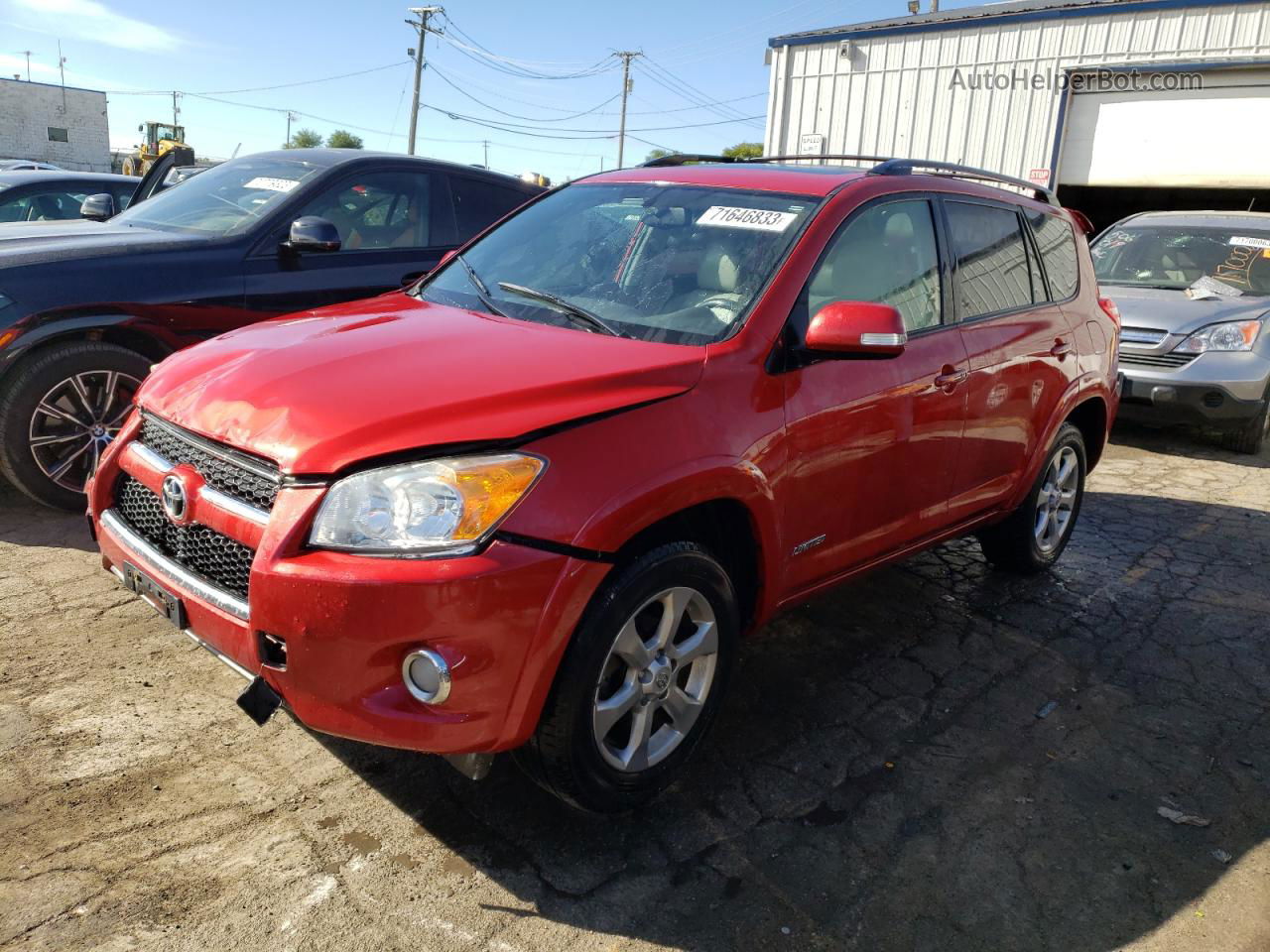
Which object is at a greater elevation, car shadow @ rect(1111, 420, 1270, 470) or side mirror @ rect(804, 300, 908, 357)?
side mirror @ rect(804, 300, 908, 357)

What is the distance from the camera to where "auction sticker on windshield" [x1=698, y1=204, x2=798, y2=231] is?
10.4 feet

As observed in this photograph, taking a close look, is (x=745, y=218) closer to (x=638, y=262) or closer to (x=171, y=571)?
(x=638, y=262)

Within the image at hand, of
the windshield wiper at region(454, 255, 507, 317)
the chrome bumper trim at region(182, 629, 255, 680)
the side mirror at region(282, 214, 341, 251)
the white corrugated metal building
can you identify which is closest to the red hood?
the windshield wiper at region(454, 255, 507, 317)

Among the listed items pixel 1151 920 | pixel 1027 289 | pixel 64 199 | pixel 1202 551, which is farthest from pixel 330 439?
pixel 64 199

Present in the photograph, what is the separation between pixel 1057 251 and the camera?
15.0 ft

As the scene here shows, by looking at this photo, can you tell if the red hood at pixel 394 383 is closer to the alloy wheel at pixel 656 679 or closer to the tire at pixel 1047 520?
the alloy wheel at pixel 656 679

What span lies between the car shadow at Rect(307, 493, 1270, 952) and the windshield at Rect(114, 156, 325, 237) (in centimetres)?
336

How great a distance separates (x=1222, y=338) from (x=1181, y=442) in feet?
3.57

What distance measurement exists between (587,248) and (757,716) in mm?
1725

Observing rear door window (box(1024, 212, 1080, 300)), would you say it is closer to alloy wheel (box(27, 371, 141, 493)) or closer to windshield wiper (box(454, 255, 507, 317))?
windshield wiper (box(454, 255, 507, 317))

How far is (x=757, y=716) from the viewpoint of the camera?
10.7 ft

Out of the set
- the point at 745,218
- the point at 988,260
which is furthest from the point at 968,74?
the point at 745,218

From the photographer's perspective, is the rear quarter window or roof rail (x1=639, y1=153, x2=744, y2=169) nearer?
roof rail (x1=639, y1=153, x2=744, y2=169)

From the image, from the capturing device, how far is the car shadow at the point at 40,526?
4.34m
